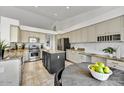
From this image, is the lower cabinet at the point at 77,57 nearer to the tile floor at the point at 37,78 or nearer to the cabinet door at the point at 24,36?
the tile floor at the point at 37,78

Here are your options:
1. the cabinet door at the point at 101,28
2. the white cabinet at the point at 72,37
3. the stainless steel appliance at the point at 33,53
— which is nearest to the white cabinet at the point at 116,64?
the cabinet door at the point at 101,28

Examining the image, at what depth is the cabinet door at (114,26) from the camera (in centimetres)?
266

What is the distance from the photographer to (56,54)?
3.45 meters

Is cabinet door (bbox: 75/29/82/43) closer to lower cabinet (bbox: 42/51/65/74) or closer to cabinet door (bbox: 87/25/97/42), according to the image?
cabinet door (bbox: 87/25/97/42)

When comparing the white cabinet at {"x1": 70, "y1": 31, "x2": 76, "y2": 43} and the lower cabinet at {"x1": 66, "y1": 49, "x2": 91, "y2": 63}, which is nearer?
the lower cabinet at {"x1": 66, "y1": 49, "x2": 91, "y2": 63}

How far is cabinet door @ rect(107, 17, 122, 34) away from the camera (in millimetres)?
2659

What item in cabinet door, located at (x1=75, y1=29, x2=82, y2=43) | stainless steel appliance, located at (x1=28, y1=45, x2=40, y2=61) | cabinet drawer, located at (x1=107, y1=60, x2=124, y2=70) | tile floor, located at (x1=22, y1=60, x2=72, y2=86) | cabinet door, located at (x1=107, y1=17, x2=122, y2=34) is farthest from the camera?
stainless steel appliance, located at (x1=28, y1=45, x2=40, y2=61)

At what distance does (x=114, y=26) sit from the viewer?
280cm

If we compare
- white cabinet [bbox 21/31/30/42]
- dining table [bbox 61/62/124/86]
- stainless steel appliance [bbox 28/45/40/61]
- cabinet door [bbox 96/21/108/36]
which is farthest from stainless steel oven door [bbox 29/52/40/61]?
dining table [bbox 61/62/124/86]

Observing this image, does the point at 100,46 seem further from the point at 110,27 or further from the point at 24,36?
the point at 24,36
